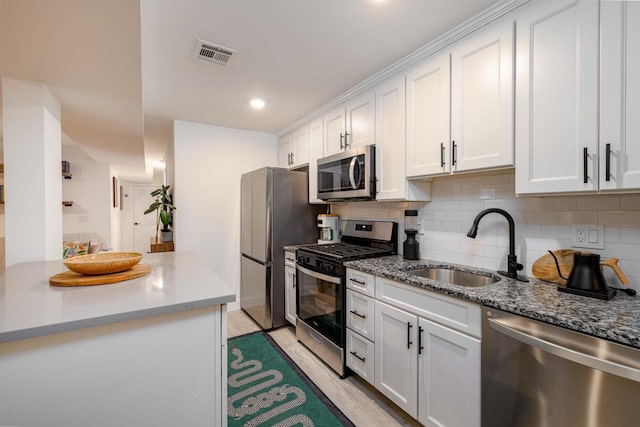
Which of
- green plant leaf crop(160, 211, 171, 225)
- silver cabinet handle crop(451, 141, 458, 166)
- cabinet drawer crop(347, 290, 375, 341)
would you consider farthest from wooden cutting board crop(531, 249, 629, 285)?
green plant leaf crop(160, 211, 171, 225)

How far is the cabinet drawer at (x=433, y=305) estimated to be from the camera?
1.35m

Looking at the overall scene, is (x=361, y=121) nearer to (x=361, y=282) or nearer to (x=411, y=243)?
(x=411, y=243)

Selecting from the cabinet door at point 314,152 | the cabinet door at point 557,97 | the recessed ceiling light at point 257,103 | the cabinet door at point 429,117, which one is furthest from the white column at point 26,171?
the cabinet door at point 557,97

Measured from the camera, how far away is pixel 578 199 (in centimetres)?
148

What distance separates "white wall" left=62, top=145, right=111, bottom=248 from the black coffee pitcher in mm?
6494

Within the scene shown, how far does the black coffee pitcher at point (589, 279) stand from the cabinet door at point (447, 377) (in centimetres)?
51

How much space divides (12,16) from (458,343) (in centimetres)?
238

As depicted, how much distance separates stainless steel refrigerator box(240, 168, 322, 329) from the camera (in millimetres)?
2986

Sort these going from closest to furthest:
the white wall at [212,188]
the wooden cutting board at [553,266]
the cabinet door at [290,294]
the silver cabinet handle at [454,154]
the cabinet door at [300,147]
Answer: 1. the wooden cutting board at [553,266]
2. the silver cabinet handle at [454,154]
3. the cabinet door at [290,294]
4. the cabinet door at [300,147]
5. the white wall at [212,188]

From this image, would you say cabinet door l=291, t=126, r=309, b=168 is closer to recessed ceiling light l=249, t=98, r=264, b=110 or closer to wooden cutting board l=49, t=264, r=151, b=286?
recessed ceiling light l=249, t=98, r=264, b=110

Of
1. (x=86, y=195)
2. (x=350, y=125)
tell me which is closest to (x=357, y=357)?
(x=350, y=125)

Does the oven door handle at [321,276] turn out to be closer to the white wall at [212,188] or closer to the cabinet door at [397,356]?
the cabinet door at [397,356]

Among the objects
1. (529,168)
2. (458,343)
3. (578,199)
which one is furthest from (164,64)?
(578,199)

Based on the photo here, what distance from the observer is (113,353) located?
979 mm
